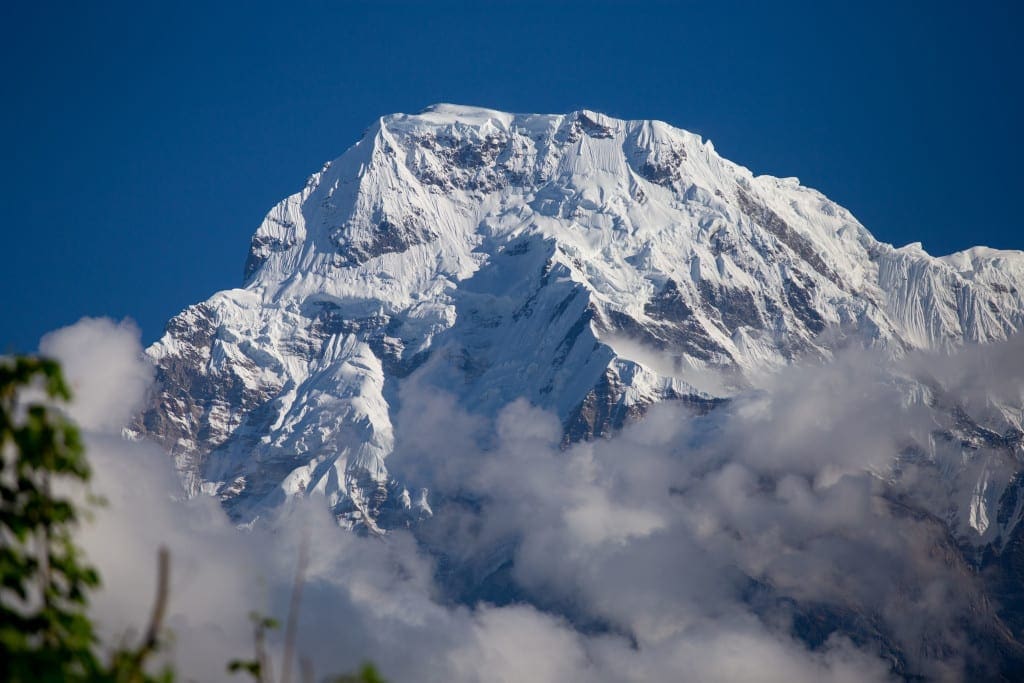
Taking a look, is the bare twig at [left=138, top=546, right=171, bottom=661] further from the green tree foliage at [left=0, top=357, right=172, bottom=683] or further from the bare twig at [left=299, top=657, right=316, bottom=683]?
the bare twig at [left=299, top=657, right=316, bottom=683]

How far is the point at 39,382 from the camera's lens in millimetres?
19891

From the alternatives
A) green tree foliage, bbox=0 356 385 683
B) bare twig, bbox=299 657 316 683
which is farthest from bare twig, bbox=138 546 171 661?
bare twig, bbox=299 657 316 683

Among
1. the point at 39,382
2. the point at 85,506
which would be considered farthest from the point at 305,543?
the point at 39,382

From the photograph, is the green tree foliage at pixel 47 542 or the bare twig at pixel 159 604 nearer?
the bare twig at pixel 159 604

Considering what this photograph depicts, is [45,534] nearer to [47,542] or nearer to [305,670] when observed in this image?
[47,542]

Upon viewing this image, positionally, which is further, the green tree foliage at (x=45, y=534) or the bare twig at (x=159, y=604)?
the green tree foliage at (x=45, y=534)

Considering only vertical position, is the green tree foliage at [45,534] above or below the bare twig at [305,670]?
above

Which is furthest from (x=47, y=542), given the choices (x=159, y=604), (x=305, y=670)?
(x=305, y=670)

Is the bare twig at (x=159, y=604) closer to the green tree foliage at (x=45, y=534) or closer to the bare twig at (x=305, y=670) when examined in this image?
the green tree foliage at (x=45, y=534)

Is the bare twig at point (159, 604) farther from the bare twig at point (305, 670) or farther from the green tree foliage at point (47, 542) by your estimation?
the bare twig at point (305, 670)

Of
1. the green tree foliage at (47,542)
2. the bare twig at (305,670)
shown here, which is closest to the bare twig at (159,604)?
the green tree foliage at (47,542)

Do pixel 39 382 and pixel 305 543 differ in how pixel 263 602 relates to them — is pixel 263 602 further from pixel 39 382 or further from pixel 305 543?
pixel 39 382

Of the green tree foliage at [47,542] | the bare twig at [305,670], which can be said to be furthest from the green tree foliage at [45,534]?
the bare twig at [305,670]

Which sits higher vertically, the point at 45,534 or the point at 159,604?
the point at 45,534
